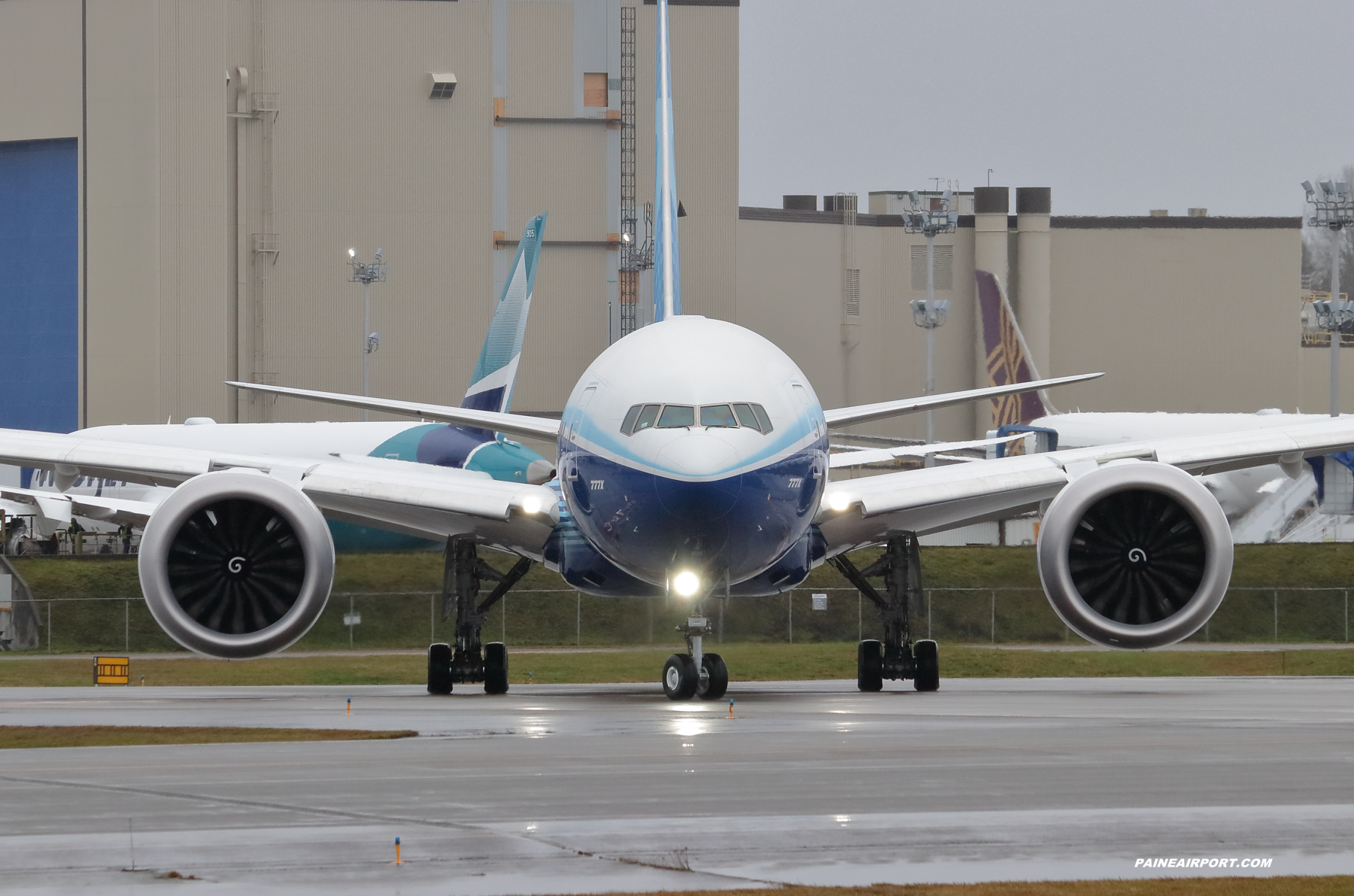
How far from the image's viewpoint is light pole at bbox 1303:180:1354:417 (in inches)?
2222

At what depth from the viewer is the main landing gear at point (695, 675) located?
24.2 metres

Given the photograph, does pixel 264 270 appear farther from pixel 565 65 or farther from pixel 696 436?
pixel 696 436

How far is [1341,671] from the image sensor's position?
1348 inches

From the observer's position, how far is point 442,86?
79.9 meters

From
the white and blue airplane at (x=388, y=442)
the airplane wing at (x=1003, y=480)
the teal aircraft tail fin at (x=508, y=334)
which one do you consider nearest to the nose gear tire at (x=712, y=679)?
the airplane wing at (x=1003, y=480)

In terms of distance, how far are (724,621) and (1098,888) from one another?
34866mm

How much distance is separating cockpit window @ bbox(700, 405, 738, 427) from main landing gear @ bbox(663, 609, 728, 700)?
312cm

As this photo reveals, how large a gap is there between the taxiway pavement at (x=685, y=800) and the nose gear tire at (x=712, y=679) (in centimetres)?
145

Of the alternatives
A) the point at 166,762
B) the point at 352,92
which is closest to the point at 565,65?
the point at 352,92

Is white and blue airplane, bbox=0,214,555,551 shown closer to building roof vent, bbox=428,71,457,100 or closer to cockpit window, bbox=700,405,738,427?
building roof vent, bbox=428,71,457,100

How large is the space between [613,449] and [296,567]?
395cm

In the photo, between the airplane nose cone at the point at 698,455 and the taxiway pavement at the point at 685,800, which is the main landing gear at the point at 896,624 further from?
the airplane nose cone at the point at 698,455

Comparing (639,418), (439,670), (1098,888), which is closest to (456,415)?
(639,418)

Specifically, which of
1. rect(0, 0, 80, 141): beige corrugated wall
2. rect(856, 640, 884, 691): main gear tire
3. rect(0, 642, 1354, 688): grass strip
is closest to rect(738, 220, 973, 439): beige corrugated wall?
rect(0, 0, 80, 141): beige corrugated wall
